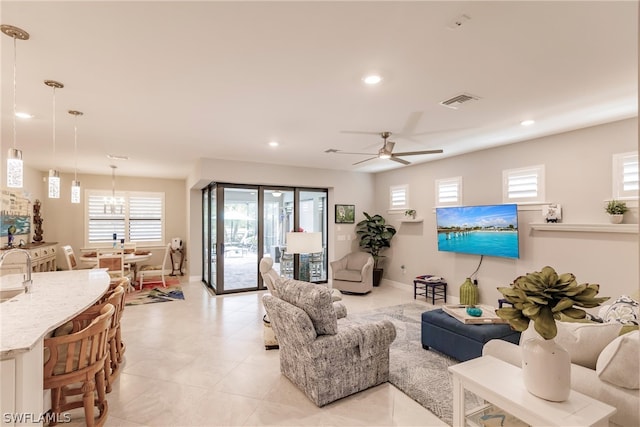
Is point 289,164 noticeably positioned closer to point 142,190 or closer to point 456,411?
point 142,190

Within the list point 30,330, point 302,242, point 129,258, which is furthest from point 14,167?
point 129,258

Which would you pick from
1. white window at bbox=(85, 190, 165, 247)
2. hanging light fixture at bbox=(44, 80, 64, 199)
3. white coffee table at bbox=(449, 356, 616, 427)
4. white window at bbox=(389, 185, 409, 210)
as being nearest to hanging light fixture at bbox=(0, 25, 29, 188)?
hanging light fixture at bbox=(44, 80, 64, 199)

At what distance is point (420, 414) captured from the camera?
2406 millimetres

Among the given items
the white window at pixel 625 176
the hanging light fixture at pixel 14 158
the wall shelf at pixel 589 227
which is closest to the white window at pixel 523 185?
the wall shelf at pixel 589 227

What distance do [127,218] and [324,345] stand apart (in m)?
7.59

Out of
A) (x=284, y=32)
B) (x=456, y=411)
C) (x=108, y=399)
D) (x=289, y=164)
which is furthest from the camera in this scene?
(x=289, y=164)

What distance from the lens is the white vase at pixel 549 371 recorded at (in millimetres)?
1366

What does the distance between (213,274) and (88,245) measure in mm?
3811

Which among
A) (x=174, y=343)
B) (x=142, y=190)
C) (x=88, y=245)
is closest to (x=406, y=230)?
(x=174, y=343)

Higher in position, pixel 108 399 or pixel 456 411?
pixel 456 411

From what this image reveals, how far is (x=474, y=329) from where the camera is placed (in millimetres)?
3016

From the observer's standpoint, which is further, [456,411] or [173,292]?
[173,292]

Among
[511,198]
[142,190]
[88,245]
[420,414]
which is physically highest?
[142,190]

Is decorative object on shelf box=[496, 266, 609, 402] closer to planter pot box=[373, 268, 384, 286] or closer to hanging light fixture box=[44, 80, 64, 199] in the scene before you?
hanging light fixture box=[44, 80, 64, 199]
